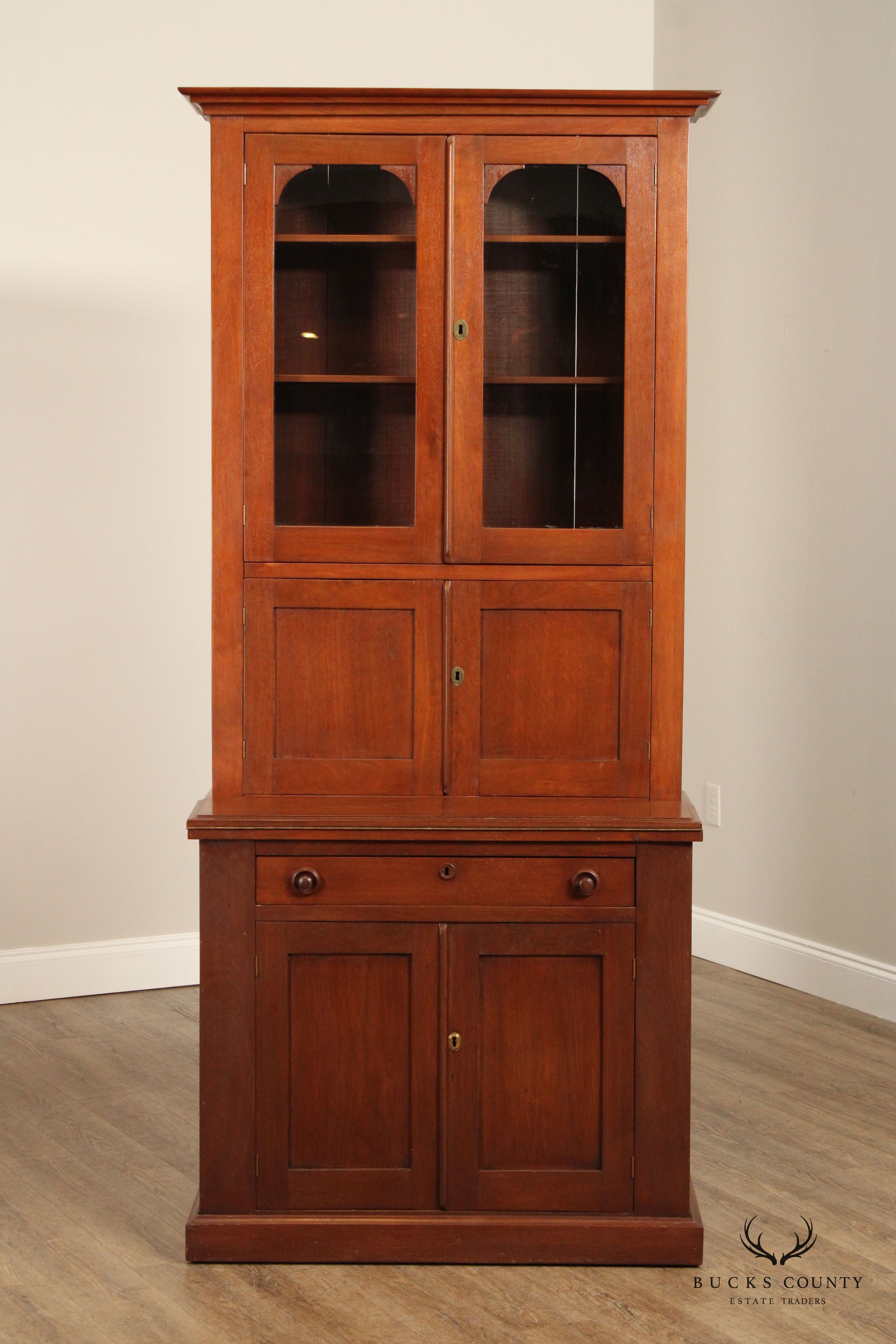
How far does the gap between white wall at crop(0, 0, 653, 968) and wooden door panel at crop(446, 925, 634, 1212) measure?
1.77 meters

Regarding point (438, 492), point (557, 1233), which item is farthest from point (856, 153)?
point (557, 1233)

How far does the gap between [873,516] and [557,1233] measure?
2160 millimetres

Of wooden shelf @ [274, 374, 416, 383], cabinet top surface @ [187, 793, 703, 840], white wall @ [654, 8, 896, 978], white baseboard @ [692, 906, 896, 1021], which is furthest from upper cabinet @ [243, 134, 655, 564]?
white baseboard @ [692, 906, 896, 1021]

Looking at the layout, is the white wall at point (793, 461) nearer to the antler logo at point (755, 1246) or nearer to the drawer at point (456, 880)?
the antler logo at point (755, 1246)

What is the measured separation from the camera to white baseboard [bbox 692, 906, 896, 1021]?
358cm

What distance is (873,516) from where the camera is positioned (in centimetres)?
359

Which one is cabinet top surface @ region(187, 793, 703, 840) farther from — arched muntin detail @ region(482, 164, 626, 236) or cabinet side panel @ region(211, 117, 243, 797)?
arched muntin detail @ region(482, 164, 626, 236)

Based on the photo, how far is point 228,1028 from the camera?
2.28m

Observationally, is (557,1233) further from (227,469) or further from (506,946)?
Answer: (227,469)

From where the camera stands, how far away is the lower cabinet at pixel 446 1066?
228 centimetres

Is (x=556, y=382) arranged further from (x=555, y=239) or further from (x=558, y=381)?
(x=555, y=239)

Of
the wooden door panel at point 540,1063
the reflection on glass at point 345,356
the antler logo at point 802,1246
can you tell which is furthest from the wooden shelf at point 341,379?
the antler logo at point 802,1246

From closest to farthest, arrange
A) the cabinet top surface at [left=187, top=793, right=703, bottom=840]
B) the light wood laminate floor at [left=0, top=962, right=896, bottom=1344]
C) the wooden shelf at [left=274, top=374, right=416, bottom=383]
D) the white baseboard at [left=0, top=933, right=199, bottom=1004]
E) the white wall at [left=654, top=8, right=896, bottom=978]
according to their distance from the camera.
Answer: the light wood laminate floor at [left=0, top=962, right=896, bottom=1344] < the cabinet top surface at [left=187, top=793, right=703, bottom=840] < the wooden shelf at [left=274, top=374, right=416, bottom=383] < the white wall at [left=654, top=8, right=896, bottom=978] < the white baseboard at [left=0, top=933, right=199, bottom=1004]

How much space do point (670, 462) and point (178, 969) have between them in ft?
7.57
